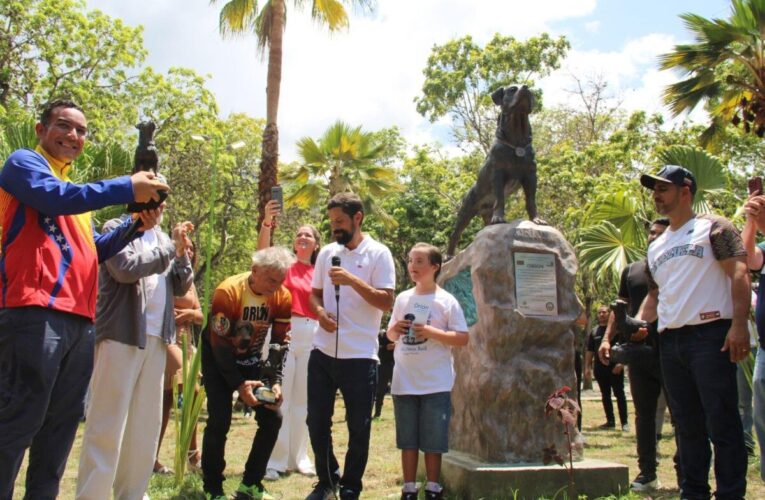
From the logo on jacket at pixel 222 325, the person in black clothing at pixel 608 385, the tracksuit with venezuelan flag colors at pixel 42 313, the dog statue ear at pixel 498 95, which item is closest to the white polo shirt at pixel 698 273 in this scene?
the dog statue ear at pixel 498 95

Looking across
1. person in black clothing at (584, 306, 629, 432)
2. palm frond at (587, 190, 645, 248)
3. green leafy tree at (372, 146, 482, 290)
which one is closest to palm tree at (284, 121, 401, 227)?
green leafy tree at (372, 146, 482, 290)

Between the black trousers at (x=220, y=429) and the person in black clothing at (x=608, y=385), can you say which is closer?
the black trousers at (x=220, y=429)

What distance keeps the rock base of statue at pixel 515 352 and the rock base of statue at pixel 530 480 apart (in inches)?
0.8

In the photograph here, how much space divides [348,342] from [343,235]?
0.69 metres

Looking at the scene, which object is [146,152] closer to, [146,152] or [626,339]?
[146,152]

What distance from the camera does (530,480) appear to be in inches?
193

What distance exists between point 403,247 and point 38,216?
71.5 feet

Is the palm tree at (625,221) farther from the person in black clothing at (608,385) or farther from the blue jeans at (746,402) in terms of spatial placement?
the blue jeans at (746,402)

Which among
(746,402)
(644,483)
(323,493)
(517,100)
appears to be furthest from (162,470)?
(746,402)

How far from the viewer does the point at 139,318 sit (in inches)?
151

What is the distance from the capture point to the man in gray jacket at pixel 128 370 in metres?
3.68

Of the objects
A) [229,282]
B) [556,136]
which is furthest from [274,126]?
[556,136]

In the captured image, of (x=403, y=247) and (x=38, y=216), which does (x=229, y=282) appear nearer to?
A: (x=38, y=216)

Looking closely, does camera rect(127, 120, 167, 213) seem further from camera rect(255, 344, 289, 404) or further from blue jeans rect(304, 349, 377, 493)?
blue jeans rect(304, 349, 377, 493)
